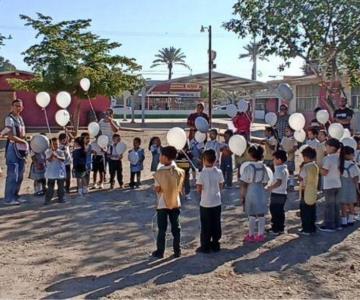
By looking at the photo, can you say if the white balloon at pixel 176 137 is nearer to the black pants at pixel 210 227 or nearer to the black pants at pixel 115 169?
the black pants at pixel 210 227

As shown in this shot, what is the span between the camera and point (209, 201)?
5586 millimetres

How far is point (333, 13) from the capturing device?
11.3 metres

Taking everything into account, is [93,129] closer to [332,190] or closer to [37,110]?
[332,190]

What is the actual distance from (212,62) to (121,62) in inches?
230

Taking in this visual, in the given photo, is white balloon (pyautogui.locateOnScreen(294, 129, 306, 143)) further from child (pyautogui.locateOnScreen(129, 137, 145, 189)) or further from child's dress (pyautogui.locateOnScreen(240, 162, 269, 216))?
child's dress (pyautogui.locateOnScreen(240, 162, 269, 216))

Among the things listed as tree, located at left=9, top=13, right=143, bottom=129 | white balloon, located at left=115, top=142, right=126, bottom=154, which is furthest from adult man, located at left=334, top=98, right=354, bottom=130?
tree, located at left=9, top=13, right=143, bottom=129

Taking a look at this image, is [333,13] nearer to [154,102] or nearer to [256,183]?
[256,183]

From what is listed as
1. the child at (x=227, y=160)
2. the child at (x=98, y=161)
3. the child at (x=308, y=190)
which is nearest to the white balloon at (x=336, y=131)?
the child at (x=308, y=190)

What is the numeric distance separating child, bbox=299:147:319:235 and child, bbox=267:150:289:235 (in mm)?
227

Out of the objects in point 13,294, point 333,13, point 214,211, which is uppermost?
point 333,13

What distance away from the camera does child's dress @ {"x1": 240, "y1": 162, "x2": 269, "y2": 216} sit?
600 cm

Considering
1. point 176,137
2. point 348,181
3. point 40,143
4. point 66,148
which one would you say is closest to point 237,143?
point 176,137

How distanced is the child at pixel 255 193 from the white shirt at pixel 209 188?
55 centimetres

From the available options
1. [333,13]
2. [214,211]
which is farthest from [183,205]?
[333,13]
